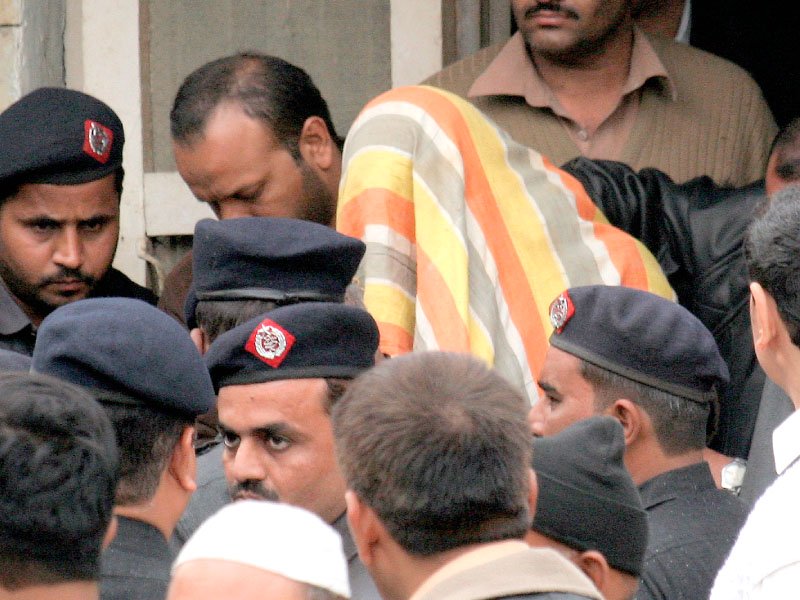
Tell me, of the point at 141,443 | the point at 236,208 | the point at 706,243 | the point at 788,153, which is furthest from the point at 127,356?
the point at 788,153

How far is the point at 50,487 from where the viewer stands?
1.89 metres

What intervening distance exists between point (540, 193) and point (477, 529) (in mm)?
1840

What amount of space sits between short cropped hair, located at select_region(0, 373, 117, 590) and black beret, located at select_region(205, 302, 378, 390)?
39.5 inches

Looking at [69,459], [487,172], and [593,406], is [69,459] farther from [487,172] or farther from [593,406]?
[487,172]

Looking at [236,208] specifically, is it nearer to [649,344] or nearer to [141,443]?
[649,344]

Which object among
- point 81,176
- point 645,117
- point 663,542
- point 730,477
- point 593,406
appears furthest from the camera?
point 645,117

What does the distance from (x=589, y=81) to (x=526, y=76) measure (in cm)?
18

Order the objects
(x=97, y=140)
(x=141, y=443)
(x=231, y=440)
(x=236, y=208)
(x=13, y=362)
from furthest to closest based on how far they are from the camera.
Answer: (x=97, y=140), (x=236, y=208), (x=231, y=440), (x=13, y=362), (x=141, y=443)

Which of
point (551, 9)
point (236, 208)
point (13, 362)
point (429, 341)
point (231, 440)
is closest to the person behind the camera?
point (13, 362)

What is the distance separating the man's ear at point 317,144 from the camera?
12.9ft

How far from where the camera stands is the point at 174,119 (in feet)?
12.8

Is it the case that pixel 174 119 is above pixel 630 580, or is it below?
above

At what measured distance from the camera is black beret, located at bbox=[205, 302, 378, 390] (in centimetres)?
297

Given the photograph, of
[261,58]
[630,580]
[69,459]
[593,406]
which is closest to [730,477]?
[593,406]
